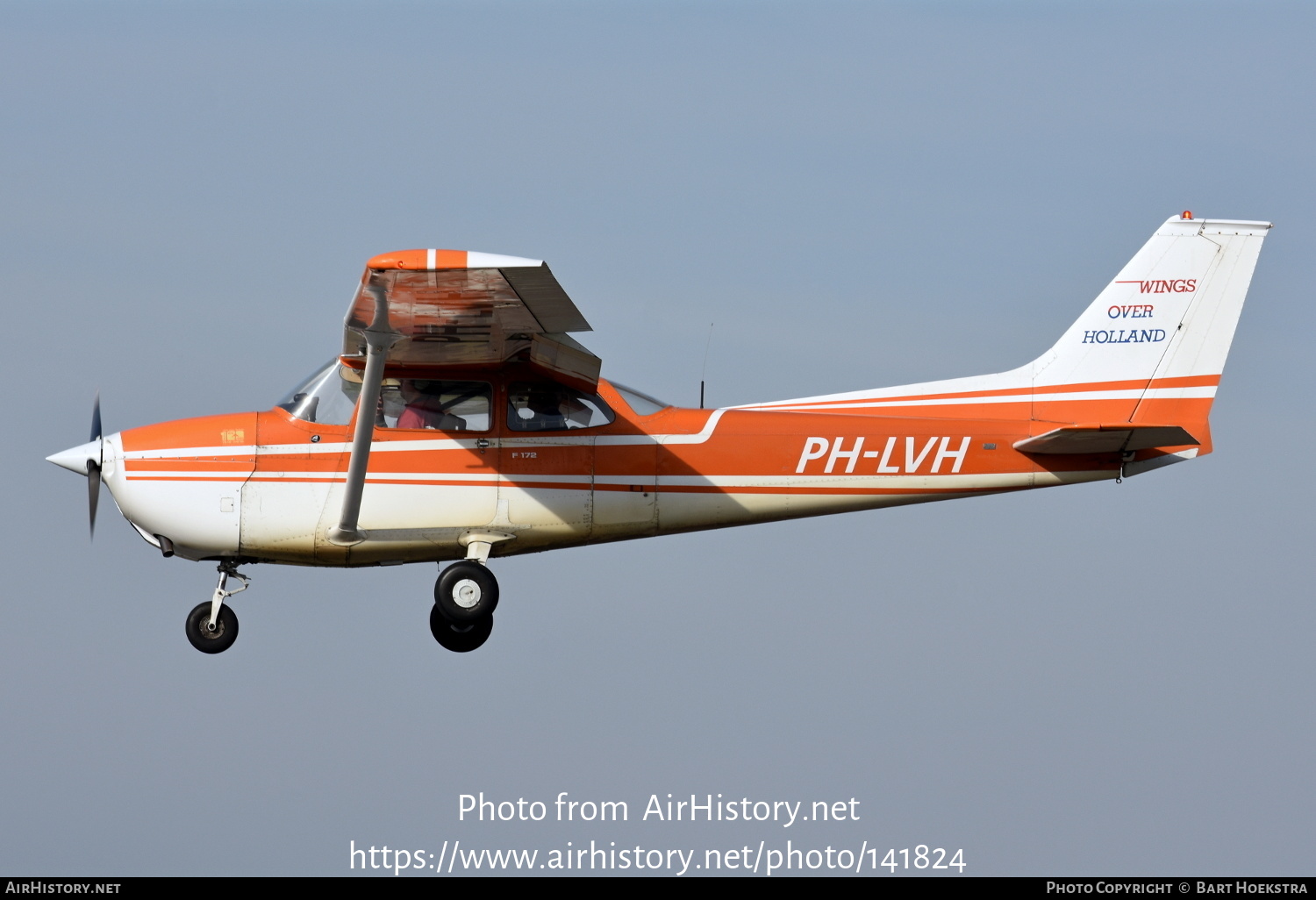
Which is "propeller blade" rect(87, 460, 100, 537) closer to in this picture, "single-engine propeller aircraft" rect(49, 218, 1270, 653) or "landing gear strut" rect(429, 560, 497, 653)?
"single-engine propeller aircraft" rect(49, 218, 1270, 653)

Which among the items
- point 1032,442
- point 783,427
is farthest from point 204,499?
point 1032,442

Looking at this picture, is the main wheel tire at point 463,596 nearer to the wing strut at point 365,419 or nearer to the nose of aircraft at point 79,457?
the wing strut at point 365,419

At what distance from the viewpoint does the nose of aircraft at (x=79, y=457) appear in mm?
13609

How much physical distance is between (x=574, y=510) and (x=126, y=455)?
3.62 meters

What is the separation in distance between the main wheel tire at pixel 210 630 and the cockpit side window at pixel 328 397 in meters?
1.76

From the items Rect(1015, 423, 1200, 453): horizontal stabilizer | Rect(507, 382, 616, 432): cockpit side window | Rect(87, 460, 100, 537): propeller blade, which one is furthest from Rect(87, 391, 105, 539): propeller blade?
Rect(1015, 423, 1200, 453): horizontal stabilizer

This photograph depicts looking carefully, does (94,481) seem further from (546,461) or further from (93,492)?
(546,461)

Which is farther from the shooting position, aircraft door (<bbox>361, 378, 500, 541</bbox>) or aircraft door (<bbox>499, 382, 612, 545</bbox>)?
aircraft door (<bbox>499, 382, 612, 545</bbox>)

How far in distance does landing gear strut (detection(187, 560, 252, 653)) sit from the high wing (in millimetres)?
2104

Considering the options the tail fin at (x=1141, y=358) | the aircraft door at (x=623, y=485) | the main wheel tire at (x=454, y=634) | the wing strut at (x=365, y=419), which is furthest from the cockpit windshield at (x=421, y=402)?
the tail fin at (x=1141, y=358)

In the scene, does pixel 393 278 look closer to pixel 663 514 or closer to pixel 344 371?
pixel 344 371

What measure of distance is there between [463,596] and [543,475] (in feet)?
3.84

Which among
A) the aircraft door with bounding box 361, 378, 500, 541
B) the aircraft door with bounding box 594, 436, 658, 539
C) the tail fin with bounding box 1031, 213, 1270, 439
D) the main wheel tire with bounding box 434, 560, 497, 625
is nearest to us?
the main wheel tire with bounding box 434, 560, 497, 625

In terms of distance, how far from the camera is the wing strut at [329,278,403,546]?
12445 mm
